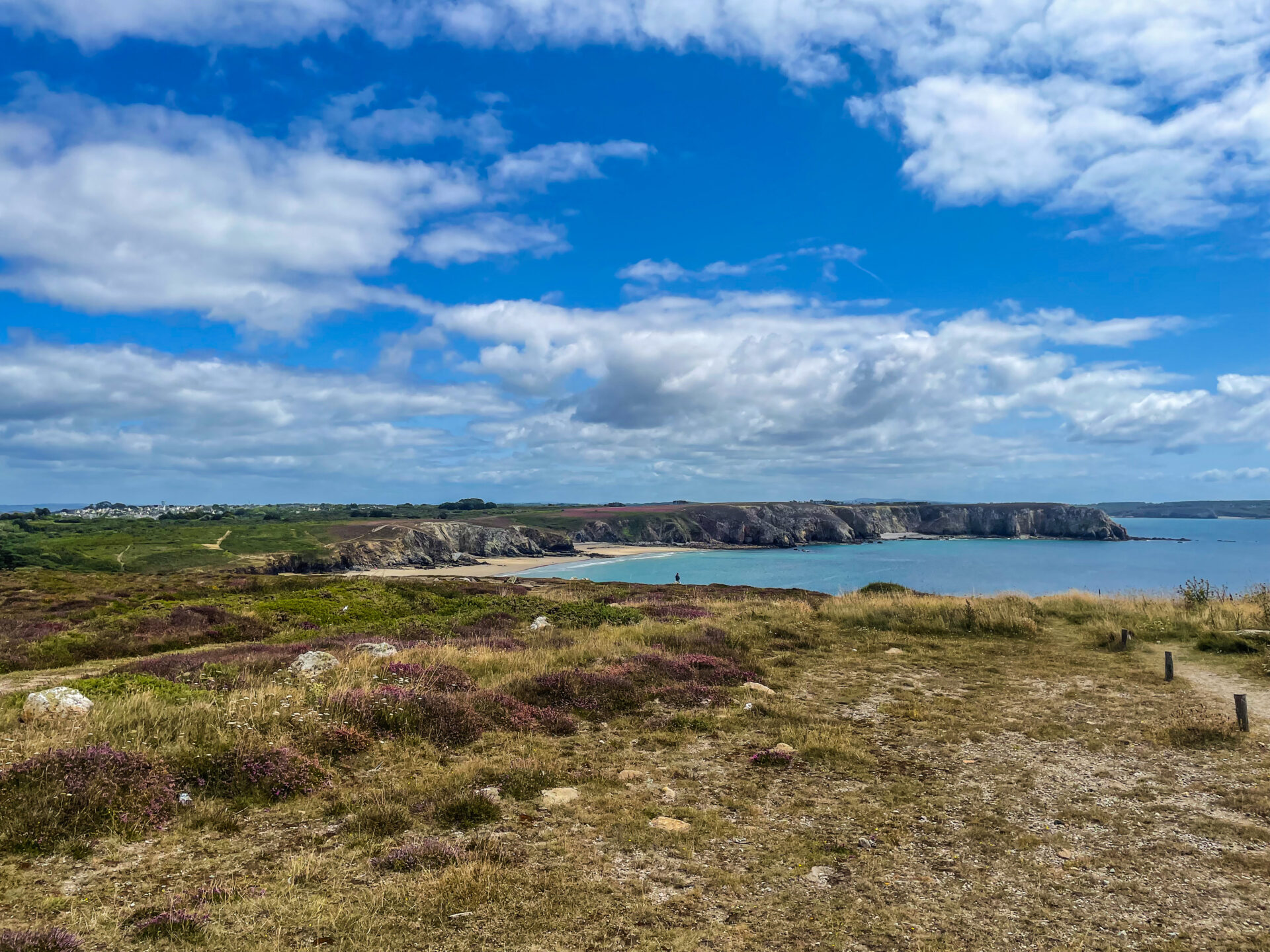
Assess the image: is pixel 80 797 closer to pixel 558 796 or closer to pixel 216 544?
pixel 558 796

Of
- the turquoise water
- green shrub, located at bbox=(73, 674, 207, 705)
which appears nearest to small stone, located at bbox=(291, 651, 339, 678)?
green shrub, located at bbox=(73, 674, 207, 705)

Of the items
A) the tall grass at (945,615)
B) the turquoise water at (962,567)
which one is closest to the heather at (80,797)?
the tall grass at (945,615)

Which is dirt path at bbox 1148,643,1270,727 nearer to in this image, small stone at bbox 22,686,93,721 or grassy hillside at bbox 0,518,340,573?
small stone at bbox 22,686,93,721

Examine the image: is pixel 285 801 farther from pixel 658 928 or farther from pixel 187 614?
pixel 187 614

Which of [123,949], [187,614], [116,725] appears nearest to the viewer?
[123,949]

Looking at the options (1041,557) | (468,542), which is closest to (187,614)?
(468,542)
